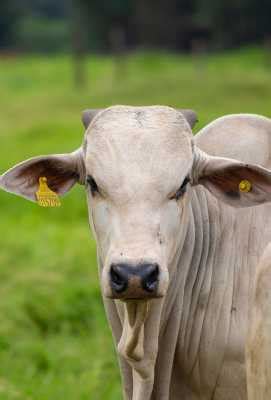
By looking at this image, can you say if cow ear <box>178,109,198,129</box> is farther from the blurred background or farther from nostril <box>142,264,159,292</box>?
the blurred background

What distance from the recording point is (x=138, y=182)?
5320 millimetres

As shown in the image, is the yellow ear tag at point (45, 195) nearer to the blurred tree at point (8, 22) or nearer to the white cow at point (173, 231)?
the white cow at point (173, 231)

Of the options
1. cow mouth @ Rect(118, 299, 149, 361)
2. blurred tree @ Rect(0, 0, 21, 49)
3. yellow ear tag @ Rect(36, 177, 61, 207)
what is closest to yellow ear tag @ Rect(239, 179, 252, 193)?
cow mouth @ Rect(118, 299, 149, 361)

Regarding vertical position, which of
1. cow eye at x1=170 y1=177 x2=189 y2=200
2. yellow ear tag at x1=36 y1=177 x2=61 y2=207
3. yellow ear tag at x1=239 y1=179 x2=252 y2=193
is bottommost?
yellow ear tag at x1=36 y1=177 x2=61 y2=207

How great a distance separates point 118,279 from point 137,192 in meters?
0.44

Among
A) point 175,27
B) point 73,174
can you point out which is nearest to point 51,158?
point 73,174

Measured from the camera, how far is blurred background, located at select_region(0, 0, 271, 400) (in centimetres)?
938

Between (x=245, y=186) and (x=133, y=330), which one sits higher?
(x=245, y=186)

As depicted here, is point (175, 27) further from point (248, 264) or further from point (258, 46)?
point (248, 264)

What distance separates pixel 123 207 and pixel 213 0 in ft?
142

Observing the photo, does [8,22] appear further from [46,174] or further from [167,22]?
[46,174]

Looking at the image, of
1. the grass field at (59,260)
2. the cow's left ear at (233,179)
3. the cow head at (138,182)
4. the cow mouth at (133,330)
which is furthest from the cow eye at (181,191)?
the grass field at (59,260)

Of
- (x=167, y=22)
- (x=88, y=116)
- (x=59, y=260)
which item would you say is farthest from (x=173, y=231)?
(x=167, y=22)

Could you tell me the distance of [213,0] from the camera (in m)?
47.8
